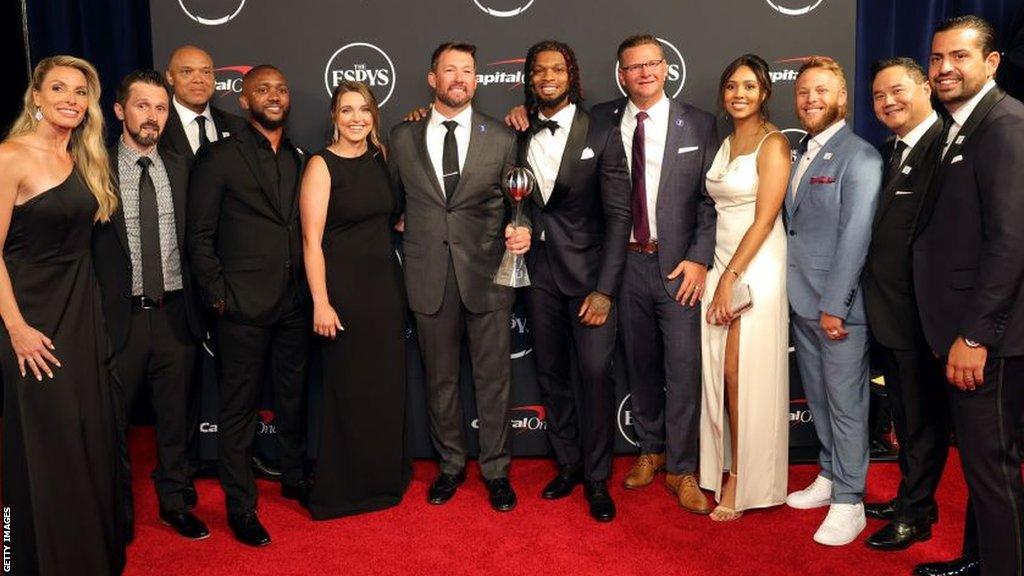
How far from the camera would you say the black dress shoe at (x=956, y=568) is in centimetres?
311

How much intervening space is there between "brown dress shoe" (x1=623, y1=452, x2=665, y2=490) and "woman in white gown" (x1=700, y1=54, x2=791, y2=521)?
374mm

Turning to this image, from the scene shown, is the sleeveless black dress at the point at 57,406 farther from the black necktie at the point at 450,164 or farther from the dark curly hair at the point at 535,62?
the dark curly hair at the point at 535,62

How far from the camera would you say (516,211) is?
12.4 ft

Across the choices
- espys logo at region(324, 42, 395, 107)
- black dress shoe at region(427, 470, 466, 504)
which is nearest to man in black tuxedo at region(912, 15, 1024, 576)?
black dress shoe at region(427, 470, 466, 504)

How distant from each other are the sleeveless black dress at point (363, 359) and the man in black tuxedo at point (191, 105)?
2.67 ft

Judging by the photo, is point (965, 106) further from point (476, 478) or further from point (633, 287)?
point (476, 478)

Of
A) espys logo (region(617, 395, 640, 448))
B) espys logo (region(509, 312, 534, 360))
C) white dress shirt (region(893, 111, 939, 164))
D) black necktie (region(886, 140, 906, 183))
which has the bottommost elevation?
espys logo (region(617, 395, 640, 448))

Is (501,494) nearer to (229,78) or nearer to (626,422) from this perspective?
(626,422)

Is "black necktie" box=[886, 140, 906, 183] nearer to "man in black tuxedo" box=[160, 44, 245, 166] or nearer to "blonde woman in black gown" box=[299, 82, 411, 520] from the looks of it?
"blonde woman in black gown" box=[299, 82, 411, 520]

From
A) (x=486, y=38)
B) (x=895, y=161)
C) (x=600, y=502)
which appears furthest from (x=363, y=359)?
(x=895, y=161)

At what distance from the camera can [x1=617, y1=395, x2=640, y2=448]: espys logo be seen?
175 inches

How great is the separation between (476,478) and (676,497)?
0.95 m

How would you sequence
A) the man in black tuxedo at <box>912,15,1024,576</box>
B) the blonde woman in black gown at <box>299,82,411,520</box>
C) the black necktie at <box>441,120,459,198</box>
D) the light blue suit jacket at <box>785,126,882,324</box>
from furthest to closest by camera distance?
the black necktie at <box>441,120,459,198</box> < the blonde woman in black gown at <box>299,82,411,520</box> < the light blue suit jacket at <box>785,126,882,324</box> < the man in black tuxedo at <box>912,15,1024,576</box>

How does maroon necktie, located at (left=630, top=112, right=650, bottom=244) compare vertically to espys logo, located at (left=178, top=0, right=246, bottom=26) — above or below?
below
